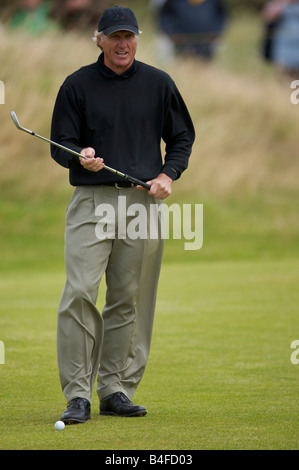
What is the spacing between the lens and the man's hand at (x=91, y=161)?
4.36m

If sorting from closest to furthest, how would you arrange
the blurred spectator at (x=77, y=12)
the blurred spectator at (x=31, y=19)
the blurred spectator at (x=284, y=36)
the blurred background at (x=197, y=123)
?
the blurred background at (x=197, y=123) → the blurred spectator at (x=31, y=19) → the blurred spectator at (x=284, y=36) → the blurred spectator at (x=77, y=12)

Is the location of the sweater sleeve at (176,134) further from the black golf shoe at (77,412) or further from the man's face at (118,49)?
the black golf shoe at (77,412)

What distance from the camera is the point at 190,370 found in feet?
19.3

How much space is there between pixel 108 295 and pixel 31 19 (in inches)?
568

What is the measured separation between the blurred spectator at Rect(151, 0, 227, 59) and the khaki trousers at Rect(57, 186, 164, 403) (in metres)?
14.7

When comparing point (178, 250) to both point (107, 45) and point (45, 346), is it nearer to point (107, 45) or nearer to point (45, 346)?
point (45, 346)

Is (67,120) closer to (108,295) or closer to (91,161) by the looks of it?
(91,161)

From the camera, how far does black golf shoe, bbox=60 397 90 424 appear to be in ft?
14.1

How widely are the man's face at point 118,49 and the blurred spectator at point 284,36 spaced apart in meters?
14.6
